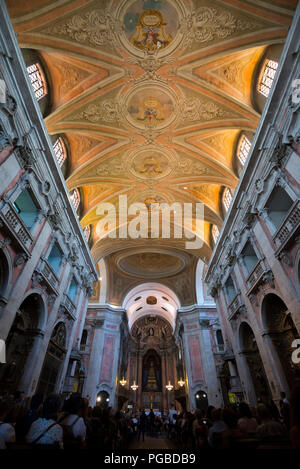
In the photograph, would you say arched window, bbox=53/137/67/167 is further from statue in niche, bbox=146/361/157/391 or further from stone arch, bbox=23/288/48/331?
statue in niche, bbox=146/361/157/391

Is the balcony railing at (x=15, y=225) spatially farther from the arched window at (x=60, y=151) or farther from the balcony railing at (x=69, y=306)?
the arched window at (x=60, y=151)

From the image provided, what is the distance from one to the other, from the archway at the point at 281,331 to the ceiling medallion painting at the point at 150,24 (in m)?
11.2

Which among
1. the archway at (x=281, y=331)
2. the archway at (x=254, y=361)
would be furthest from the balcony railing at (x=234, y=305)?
the archway at (x=281, y=331)

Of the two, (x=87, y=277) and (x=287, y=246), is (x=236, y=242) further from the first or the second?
(x=87, y=277)

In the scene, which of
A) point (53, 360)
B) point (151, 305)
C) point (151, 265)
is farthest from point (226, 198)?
point (151, 305)

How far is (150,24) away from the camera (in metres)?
8.99

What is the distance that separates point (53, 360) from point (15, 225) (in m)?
7.36

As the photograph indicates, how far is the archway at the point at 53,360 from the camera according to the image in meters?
10.7

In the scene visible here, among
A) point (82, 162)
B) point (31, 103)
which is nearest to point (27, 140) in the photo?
point (31, 103)

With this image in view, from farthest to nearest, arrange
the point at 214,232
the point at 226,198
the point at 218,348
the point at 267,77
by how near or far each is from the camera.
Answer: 1. the point at 218,348
2. the point at 214,232
3. the point at 226,198
4. the point at 267,77

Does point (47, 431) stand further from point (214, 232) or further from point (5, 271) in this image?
point (214, 232)

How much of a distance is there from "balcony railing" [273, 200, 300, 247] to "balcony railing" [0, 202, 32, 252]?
921cm

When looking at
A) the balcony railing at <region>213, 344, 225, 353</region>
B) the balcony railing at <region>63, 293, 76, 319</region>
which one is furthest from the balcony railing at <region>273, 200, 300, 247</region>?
the balcony railing at <region>213, 344, 225, 353</region>
